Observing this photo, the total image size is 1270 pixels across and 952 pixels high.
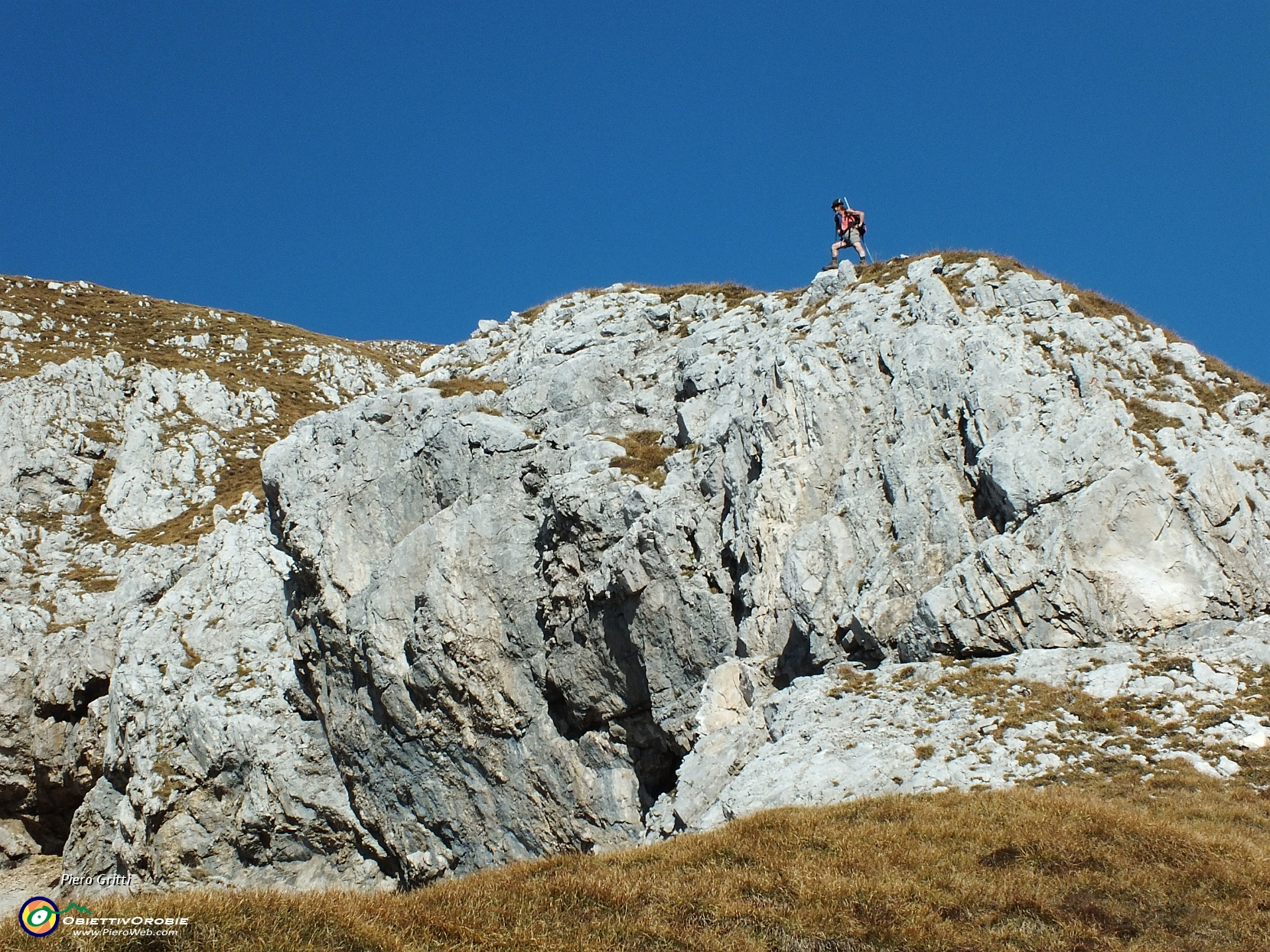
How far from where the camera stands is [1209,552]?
76.1 ft

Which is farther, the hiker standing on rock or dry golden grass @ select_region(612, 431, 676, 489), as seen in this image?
the hiker standing on rock

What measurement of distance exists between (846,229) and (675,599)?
860 inches

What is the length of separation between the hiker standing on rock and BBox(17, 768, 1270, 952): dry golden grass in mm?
31802

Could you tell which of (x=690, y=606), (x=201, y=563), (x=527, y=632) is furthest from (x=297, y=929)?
(x=201, y=563)

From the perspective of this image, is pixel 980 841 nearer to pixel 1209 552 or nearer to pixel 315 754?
pixel 1209 552

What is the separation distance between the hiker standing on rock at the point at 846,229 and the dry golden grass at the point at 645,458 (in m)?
12.3

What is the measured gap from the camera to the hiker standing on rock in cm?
4256

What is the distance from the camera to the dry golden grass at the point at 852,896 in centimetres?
1091

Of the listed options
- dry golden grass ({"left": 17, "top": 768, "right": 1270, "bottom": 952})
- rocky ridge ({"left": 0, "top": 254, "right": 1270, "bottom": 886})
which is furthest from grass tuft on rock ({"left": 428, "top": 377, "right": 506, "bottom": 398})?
dry golden grass ({"left": 17, "top": 768, "right": 1270, "bottom": 952})

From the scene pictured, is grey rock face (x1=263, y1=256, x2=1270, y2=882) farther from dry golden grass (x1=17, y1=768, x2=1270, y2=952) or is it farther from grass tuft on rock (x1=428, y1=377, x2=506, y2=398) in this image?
dry golden grass (x1=17, y1=768, x2=1270, y2=952)

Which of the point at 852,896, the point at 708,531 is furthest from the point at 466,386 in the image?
the point at 852,896

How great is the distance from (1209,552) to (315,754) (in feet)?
123

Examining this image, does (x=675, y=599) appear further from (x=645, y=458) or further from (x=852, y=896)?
(x=852, y=896)

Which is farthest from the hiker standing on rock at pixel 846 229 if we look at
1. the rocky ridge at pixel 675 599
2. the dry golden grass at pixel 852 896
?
the dry golden grass at pixel 852 896
